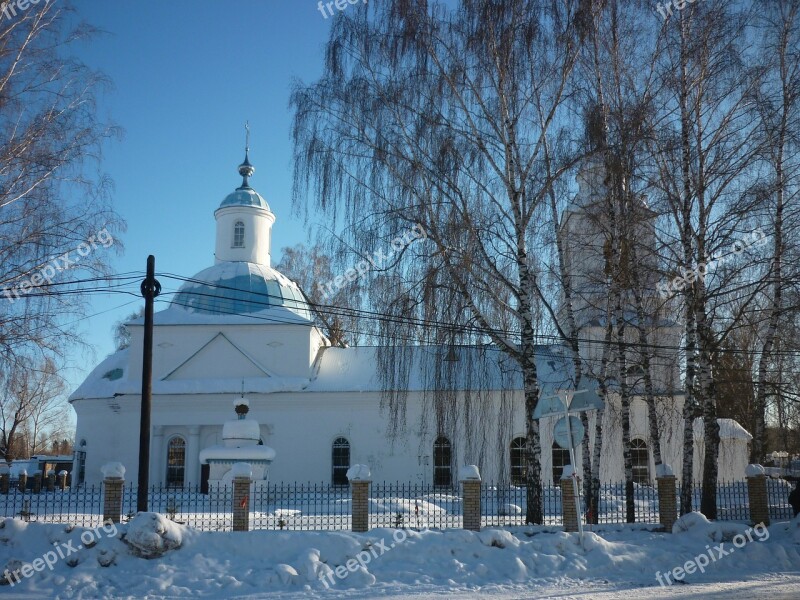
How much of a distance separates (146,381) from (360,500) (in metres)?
4.65

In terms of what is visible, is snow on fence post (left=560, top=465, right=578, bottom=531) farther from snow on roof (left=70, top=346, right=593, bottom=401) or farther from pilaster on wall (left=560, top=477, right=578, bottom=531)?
snow on roof (left=70, top=346, right=593, bottom=401)

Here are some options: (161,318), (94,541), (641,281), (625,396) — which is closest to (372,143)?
(641,281)

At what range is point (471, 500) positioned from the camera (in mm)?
14195

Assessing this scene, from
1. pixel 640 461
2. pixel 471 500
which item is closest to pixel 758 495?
pixel 471 500

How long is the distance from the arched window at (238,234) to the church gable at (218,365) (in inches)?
196

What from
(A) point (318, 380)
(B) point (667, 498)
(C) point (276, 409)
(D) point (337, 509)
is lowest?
(D) point (337, 509)

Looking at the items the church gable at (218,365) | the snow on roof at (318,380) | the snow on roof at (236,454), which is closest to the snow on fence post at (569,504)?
the snow on roof at (236,454)

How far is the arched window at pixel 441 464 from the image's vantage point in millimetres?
28078

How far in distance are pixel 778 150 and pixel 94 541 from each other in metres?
15.6

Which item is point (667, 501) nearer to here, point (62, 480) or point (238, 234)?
point (238, 234)

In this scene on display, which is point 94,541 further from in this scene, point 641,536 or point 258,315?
point 258,315

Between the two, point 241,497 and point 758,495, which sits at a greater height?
point 241,497

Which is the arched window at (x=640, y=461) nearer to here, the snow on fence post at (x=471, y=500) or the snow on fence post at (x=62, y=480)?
the snow on fence post at (x=471, y=500)

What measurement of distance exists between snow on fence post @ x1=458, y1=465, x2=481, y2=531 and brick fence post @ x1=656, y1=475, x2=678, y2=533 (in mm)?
3901
